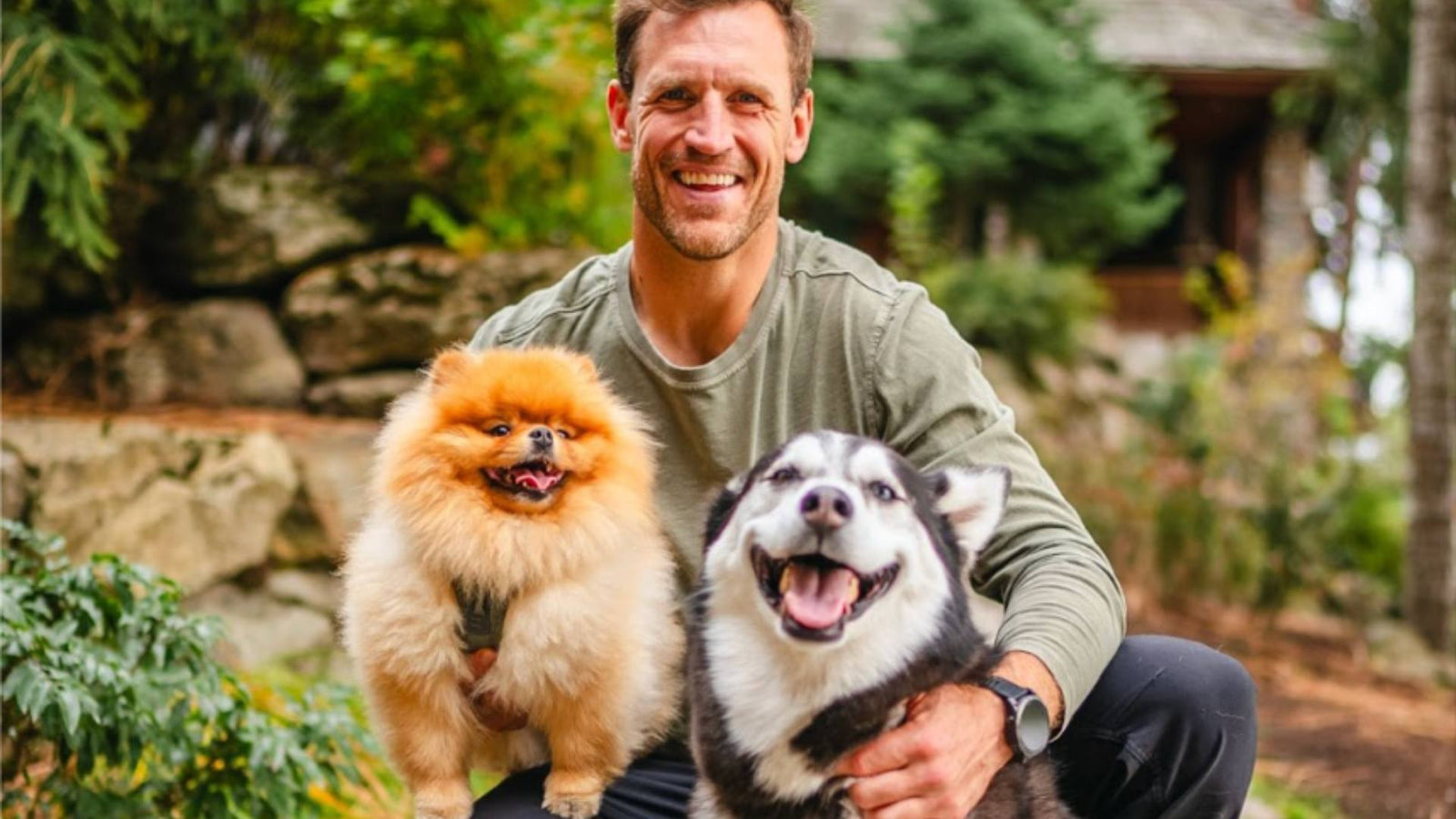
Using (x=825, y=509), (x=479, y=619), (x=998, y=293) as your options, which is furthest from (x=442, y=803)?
(x=998, y=293)

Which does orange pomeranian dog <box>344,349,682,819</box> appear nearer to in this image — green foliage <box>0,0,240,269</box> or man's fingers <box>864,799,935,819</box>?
man's fingers <box>864,799,935,819</box>

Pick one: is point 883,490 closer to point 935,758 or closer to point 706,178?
point 935,758

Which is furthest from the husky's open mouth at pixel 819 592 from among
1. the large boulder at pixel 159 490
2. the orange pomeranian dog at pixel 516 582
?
the large boulder at pixel 159 490

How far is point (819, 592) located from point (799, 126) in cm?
133

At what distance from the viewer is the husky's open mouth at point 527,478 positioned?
8.33ft

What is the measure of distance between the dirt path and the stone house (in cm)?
584

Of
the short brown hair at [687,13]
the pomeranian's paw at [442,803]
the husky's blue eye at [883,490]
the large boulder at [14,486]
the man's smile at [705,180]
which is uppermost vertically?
the short brown hair at [687,13]

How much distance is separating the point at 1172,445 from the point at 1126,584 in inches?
52.5

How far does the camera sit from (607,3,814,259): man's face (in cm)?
269

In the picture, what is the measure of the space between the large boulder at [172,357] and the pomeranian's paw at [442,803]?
4032 mm

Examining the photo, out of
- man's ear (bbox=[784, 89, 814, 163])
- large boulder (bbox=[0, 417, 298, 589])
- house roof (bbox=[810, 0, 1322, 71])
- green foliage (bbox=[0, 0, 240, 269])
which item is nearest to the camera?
man's ear (bbox=[784, 89, 814, 163])

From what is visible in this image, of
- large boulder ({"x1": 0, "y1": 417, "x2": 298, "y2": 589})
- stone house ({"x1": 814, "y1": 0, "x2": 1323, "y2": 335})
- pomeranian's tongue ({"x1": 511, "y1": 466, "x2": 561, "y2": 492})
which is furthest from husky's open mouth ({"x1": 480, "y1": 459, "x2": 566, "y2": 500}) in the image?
stone house ({"x1": 814, "y1": 0, "x2": 1323, "y2": 335})

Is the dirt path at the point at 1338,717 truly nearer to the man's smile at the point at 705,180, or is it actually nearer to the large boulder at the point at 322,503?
the man's smile at the point at 705,180

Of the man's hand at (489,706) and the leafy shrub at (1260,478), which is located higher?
the man's hand at (489,706)
